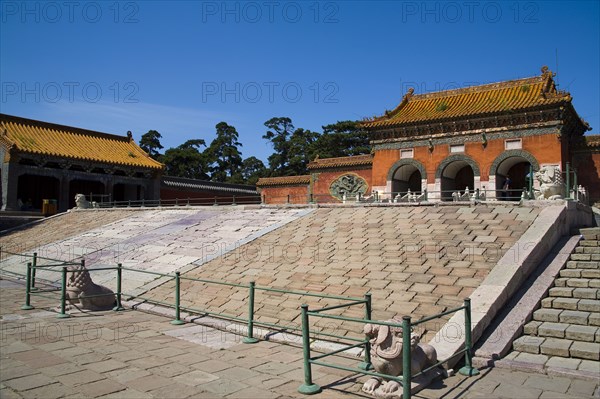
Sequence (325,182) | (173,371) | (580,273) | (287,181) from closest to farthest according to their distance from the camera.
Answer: (173,371) → (580,273) → (325,182) → (287,181)

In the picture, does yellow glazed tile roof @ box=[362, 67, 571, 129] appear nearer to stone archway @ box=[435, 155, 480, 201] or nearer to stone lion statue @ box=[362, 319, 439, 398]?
stone archway @ box=[435, 155, 480, 201]

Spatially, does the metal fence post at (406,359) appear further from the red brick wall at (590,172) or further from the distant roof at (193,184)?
the distant roof at (193,184)

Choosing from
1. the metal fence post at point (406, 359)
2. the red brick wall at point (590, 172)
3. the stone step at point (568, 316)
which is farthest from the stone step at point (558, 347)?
the red brick wall at point (590, 172)

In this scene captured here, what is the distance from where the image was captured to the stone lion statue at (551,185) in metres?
10.1

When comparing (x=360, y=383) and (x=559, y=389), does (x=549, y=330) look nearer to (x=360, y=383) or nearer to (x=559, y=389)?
(x=559, y=389)

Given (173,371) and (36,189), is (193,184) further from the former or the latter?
(173,371)

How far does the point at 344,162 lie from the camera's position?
23391 mm

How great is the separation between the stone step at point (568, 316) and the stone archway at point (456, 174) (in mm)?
13082

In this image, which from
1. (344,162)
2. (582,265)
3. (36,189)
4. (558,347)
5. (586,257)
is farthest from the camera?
(36,189)

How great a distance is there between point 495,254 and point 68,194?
79.0 feet

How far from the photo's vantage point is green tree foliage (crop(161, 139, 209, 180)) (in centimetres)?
4400

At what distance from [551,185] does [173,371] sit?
8.97 m

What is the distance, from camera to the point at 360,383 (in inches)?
187

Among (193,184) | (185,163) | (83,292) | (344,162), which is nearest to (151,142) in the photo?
(185,163)
